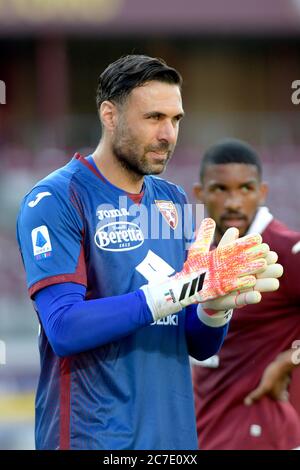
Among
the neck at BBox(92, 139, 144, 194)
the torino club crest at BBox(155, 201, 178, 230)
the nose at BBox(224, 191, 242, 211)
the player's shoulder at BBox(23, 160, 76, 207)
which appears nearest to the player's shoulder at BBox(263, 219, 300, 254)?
the nose at BBox(224, 191, 242, 211)

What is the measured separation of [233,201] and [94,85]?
14.6m

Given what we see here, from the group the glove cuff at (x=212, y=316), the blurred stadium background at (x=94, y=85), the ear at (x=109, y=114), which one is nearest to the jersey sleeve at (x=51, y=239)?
the ear at (x=109, y=114)

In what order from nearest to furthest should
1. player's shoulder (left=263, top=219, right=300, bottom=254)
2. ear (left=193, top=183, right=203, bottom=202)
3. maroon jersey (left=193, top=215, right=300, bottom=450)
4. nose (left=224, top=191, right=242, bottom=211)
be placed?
player's shoulder (left=263, top=219, right=300, bottom=254) → maroon jersey (left=193, top=215, right=300, bottom=450) → nose (left=224, top=191, right=242, bottom=211) → ear (left=193, top=183, right=203, bottom=202)

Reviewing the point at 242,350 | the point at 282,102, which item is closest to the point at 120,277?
the point at 242,350

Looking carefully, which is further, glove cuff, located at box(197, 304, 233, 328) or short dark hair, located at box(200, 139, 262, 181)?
short dark hair, located at box(200, 139, 262, 181)

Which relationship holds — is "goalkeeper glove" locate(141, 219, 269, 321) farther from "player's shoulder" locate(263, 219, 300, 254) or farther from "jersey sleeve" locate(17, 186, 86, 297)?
"player's shoulder" locate(263, 219, 300, 254)

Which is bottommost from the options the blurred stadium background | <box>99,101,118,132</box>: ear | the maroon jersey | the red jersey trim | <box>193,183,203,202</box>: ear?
the red jersey trim

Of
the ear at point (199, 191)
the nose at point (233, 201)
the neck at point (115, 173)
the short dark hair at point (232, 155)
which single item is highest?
the short dark hair at point (232, 155)

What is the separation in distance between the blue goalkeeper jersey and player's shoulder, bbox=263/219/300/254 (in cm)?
122

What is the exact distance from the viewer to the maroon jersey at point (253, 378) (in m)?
5.39

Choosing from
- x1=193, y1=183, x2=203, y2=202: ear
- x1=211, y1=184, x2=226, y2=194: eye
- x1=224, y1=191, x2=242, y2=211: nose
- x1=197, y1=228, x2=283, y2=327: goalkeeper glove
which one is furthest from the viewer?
x1=193, y1=183, x2=203, y2=202: ear

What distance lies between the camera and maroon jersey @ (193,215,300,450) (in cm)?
539

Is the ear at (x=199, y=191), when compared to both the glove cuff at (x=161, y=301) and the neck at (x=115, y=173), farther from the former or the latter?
the glove cuff at (x=161, y=301)

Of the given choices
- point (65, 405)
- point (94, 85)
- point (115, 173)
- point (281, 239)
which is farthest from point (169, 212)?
point (94, 85)
